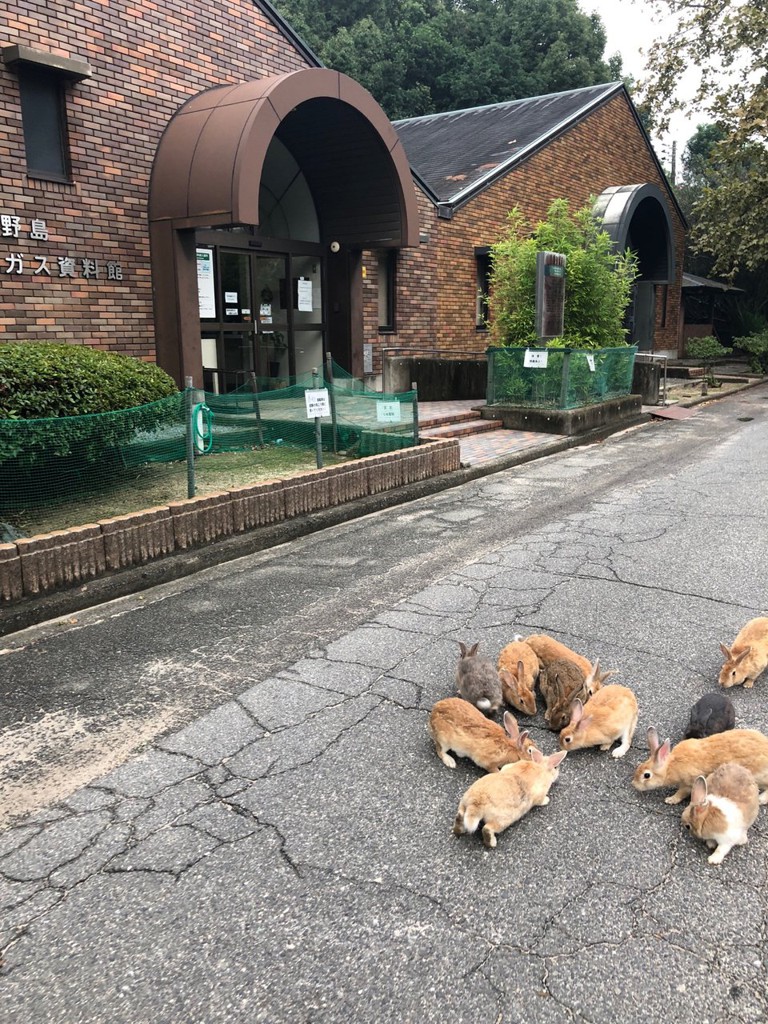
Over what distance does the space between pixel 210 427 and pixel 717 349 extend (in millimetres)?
25140

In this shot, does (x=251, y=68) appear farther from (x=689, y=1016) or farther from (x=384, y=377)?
(x=689, y=1016)

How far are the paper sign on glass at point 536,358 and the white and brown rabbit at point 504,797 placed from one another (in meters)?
10.8

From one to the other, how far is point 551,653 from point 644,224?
2294 centimetres

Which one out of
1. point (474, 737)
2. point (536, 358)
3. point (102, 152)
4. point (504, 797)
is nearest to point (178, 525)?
point (474, 737)

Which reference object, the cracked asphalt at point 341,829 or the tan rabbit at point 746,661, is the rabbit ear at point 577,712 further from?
the tan rabbit at point 746,661

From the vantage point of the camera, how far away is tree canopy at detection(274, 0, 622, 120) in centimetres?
4053

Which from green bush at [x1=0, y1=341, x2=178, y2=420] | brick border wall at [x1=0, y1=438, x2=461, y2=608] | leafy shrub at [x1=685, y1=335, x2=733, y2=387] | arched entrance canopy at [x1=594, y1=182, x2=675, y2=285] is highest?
arched entrance canopy at [x1=594, y1=182, x2=675, y2=285]

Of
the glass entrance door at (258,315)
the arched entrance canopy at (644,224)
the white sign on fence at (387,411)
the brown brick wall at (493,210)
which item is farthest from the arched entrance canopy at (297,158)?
the arched entrance canopy at (644,224)

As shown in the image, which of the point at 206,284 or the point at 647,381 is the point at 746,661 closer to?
the point at 206,284

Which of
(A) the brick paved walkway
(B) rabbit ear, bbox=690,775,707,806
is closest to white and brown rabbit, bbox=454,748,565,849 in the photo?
(B) rabbit ear, bbox=690,775,707,806

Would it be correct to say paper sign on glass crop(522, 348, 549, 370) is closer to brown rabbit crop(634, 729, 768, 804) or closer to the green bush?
the green bush

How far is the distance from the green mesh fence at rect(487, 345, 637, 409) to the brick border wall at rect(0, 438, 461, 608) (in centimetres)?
488

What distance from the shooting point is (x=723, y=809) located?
2914 mm

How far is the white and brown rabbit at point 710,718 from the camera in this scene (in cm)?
351
